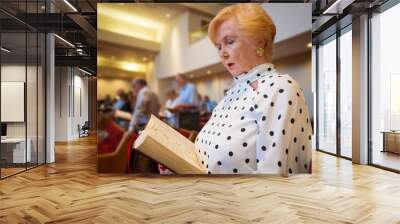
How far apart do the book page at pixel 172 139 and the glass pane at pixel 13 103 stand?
7.38 feet

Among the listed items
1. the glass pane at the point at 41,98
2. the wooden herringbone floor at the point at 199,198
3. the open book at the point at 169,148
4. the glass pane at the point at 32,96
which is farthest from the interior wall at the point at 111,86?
the glass pane at the point at 41,98

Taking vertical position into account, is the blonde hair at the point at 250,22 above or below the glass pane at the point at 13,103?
above

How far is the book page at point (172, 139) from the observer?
15.5 feet

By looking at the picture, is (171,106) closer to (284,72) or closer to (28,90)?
(284,72)

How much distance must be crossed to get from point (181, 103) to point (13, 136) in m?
2.69

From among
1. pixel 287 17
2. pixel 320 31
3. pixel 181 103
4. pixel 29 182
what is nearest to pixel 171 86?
pixel 181 103

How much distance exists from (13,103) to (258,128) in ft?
12.0

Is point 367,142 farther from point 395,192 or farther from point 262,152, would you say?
point 262,152

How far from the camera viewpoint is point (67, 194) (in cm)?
433

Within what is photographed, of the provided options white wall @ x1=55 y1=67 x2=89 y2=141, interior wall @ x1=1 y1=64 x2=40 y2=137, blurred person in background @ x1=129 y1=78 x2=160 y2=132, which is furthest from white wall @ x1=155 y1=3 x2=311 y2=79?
interior wall @ x1=1 y1=64 x2=40 y2=137

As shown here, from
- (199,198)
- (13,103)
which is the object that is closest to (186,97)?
(199,198)

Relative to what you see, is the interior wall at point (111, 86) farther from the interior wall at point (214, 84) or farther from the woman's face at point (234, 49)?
the woman's face at point (234, 49)

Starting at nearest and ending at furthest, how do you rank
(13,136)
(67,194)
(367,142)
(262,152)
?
(67,194), (262,152), (13,136), (367,142)

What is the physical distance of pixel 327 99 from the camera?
26.6 feet
